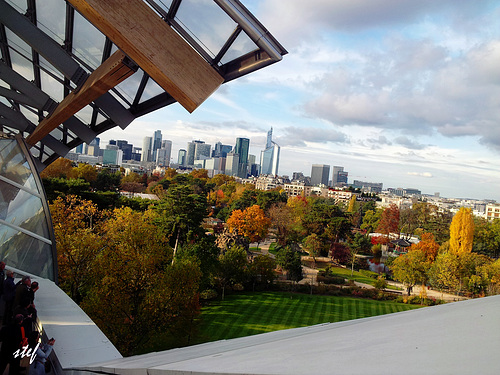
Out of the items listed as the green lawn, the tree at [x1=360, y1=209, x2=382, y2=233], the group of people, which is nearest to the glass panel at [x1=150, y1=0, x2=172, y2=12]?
the group of people

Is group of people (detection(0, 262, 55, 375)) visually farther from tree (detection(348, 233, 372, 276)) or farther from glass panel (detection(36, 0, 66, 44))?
tree (detection(348, 233, 372, 276))

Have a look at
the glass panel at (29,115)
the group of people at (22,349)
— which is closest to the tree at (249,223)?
the glass panel at (29,115)

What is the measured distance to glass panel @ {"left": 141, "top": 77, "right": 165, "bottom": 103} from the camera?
454 centimetres

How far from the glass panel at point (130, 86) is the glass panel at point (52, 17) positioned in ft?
3.01

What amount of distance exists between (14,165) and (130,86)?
3.14 m

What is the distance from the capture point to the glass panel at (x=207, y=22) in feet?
10.3

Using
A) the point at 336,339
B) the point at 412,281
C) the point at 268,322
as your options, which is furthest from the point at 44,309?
the point at 412,281

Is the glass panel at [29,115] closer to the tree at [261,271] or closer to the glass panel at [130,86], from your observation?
the glass panel at [130,86]

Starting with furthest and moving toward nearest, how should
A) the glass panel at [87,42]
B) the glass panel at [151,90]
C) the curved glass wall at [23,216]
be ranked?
the curved glass wall at [23,216]
the glass panel at [151,90]
the glass panel at [87,42]

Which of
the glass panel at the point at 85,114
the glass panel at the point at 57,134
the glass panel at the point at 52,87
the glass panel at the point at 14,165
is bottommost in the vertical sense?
the glass panel at the point at 14,165

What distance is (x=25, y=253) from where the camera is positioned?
6105mm

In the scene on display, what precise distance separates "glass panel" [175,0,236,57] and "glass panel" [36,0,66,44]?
1.91 m

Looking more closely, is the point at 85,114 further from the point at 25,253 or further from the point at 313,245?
the point at 313,245

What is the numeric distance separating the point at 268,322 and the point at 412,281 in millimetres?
13972
